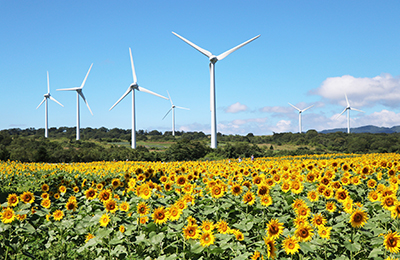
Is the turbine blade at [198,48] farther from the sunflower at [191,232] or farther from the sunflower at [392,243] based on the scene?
the sunflower at [392,243]

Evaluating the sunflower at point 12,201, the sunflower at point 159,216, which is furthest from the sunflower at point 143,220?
the sunflower at point 12,201

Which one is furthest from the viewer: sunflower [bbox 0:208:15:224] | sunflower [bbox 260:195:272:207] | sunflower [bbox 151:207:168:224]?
sunflower [bbox 260:195:272:207]

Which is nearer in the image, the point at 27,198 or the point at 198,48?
the point at 27,198

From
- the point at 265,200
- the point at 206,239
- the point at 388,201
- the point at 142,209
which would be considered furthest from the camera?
the point at 265,200

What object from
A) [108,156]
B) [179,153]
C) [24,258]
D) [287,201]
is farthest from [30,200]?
[108,156]

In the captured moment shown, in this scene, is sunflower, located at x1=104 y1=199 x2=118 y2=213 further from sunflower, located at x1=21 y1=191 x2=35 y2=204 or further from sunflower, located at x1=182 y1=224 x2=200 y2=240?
sunflower, located at x1=21 y1=191 x2=35 y2=204

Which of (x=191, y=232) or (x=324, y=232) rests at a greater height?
(x=191, y=232)

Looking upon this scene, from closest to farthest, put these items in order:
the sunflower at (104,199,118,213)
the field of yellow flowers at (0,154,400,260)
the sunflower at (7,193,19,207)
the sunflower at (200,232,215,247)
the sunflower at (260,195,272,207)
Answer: the sunflower at (200,232,215,247), the field of yellow flowers at (0,154,400,260), the sunflower at (104,199,118,213), the sunflower at (260,195,272,207), the sunflower at (7,193,19,207)

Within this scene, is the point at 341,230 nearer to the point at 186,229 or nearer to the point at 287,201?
the point at 287,201

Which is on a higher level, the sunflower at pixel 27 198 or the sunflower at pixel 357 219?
the sunflower at pixel 27 198

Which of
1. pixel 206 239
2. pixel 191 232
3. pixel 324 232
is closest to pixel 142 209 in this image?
pixel 191 232

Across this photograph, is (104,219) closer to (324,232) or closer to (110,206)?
(110,206)

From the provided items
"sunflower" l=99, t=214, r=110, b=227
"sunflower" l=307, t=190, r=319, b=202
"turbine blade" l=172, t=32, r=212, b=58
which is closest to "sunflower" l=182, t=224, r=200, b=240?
"sunflower" l=99, t=214, r=110, b=227

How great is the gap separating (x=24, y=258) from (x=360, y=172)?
860cm
